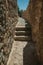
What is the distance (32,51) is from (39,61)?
0.70 metres

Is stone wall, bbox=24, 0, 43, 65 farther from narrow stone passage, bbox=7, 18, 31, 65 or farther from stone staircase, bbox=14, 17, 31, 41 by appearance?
stone staircase, bbox=14, 17, 31, 41

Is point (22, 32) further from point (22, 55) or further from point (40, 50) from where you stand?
point (40, 50)

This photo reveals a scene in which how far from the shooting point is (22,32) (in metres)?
5.54

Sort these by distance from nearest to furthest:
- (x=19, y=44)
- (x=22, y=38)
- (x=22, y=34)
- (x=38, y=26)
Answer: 1. (x=38, y=26)
2. (x=19, y=44)
3. (x=22, y=38)
4. (x=22, y=34)

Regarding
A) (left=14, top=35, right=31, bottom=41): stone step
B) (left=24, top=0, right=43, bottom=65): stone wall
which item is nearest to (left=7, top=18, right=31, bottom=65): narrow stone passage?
→ (left=14, top=35, right=31, bottom=41): stone step

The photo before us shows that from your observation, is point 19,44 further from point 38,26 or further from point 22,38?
point 38,26

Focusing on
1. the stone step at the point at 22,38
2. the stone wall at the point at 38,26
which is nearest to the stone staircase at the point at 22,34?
the stone step at the point at 22,38

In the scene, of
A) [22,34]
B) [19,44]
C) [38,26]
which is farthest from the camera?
[22,34]

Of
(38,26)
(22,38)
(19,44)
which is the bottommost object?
(19,44)

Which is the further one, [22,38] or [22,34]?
[22,34]

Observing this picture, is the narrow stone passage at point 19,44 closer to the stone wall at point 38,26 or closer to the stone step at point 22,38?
the stone step at point 22,38

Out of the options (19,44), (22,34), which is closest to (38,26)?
(19,44)

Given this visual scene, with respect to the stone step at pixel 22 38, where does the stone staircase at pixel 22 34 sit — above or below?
above

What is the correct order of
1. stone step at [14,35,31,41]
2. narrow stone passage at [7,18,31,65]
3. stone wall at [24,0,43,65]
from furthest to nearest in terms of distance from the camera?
stone step at [14,35,31,41] → narrow stone passage at [7,18,31,65] → stone wall at [24,0,43,65]
